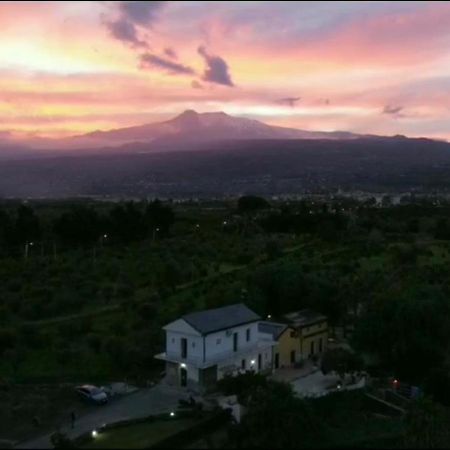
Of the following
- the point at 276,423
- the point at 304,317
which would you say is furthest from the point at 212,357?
the point at 276,423

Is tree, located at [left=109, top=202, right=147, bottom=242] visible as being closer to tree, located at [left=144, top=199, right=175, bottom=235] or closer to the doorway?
tree, located at [left=144, top=199, right=175, bottom=235]

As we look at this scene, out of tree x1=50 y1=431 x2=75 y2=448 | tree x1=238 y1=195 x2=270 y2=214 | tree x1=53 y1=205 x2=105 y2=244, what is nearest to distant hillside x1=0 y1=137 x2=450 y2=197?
tree x1=238 y1=195 x2=270 y2=214

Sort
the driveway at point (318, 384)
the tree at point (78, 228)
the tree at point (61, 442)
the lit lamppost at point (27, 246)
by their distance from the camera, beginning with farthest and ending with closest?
the tree at point (78, 228) < the lit lamppost at point (27, 246) < the driveway at point (318, 384) < the tree at point (61, 442)

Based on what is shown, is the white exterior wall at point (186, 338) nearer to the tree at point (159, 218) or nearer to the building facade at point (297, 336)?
the building facade at point (297, 336)

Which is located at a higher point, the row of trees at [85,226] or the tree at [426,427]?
the row of trees at [85,226]

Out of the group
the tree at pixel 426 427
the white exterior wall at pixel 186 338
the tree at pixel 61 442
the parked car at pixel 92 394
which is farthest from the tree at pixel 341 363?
the tree at pixel 61 442

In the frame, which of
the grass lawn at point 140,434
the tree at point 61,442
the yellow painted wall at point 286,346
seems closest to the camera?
the grass lawn at point 140,434
